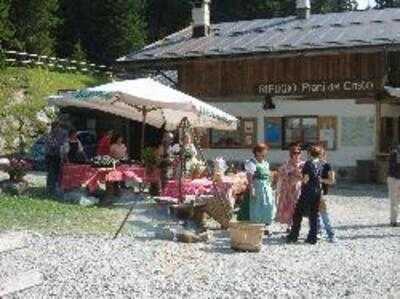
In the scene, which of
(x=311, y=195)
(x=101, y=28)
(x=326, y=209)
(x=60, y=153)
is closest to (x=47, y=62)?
(x=101, y=28)

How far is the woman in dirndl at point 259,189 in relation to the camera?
477 inches

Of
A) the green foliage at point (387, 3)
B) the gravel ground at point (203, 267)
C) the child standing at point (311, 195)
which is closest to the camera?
the gravel ground at point (203, 267)

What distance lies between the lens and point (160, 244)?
11039 millimetres

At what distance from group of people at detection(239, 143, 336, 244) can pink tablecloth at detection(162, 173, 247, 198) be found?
1217 mm

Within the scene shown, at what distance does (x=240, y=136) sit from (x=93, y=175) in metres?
13.2

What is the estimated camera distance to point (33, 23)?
139 feet

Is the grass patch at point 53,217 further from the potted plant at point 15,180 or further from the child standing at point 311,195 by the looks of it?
the child standing at point 311,195

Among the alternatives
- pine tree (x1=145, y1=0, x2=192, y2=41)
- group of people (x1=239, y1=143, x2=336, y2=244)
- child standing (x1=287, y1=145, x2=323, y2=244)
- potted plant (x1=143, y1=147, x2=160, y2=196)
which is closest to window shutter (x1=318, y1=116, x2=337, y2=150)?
potted plant (x1=143, y1=147, x2=160, y2=196)

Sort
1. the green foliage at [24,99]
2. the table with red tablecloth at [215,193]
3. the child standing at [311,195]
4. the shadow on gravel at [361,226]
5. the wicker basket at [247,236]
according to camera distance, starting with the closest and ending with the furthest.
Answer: the wicker basket at [247,236], the child standing at [311,195], the table with red tablecloth at [215,193], the shadow on gravel at [361,226], the green foliage at [24,99]

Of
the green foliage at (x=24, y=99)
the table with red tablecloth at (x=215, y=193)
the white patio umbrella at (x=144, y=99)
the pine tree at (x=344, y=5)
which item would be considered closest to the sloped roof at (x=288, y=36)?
the green foliage at (x=24, y=99)

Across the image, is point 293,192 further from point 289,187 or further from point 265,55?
point 265,55

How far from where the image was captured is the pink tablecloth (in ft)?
45.3

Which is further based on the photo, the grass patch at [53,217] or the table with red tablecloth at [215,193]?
the table with red tablecloth at [215,193]

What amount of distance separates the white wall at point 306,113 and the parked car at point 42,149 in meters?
5.13
